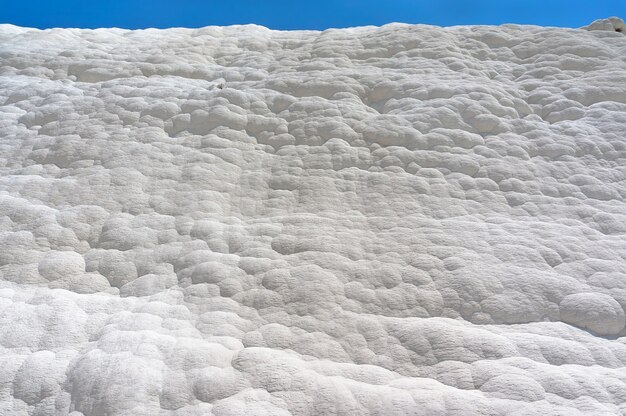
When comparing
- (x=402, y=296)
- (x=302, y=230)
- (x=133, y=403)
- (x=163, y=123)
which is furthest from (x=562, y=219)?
(x=163, y=123)

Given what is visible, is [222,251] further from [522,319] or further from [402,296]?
[522,319]

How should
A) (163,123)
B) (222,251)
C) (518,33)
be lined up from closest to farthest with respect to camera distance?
(222,251) < (163,123) < (518,33)

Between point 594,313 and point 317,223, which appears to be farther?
point 317,223

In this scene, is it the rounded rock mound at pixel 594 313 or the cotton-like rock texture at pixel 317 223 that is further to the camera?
the rounded rock mound at pixel 594 313

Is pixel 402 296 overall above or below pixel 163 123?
below

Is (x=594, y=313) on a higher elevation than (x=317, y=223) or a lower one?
lower

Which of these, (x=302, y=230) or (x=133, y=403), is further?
(x=302, y=230)

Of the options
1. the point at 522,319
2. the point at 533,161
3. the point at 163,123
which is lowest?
the point at 522,319

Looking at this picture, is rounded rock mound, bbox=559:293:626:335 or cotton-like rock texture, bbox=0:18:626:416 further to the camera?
rounded rock mound, bbox=559:293:626:335
